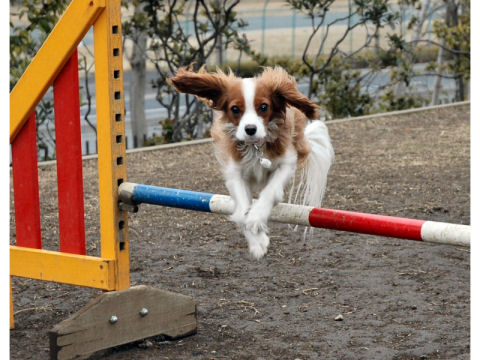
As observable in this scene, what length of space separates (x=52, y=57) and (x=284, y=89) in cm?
110

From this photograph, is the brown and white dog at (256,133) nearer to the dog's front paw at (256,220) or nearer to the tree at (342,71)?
the dog's front paw at (256,220)

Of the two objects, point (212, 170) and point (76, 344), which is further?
point (212, 170)

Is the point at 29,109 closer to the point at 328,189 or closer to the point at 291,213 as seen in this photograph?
the point at 291,213

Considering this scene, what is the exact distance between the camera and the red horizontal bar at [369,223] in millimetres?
3262

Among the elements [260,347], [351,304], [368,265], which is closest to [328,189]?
[368,265]

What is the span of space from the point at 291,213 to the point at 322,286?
1404mm

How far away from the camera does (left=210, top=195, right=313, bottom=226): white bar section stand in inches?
141

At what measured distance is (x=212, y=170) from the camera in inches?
305

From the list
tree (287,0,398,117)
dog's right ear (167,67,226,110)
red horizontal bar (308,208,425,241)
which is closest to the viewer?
red horizontal bar (308,208,425,241)

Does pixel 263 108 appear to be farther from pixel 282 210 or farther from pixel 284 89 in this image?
pixel 282 210

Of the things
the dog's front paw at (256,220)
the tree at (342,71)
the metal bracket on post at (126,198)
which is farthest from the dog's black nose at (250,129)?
the tree at (342,71)

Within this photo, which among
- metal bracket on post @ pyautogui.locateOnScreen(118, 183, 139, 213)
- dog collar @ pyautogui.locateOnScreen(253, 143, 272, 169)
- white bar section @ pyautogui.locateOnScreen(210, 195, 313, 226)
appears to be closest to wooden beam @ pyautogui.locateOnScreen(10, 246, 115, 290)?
metal bracket on post @ pyautogui.locateOnScreen(118, 183, 139, 213)

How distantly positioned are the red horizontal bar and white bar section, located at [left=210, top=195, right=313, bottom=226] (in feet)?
0.16

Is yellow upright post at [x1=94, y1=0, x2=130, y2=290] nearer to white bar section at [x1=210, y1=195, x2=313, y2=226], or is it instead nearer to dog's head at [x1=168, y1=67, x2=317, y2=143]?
dog's head at [x1=168, y1=67, x2=317, y2=143]
